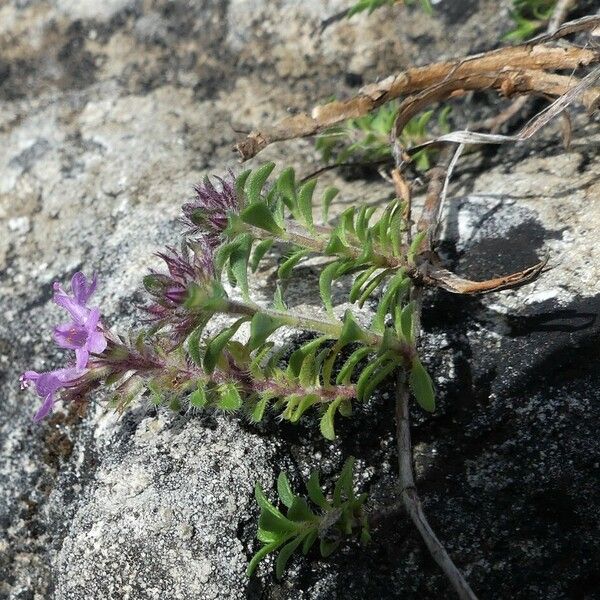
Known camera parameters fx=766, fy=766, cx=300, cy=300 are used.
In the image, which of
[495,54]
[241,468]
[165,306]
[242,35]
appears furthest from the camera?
[242,35]

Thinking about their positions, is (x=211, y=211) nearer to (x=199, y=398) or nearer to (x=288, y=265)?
(x=288, y=265)

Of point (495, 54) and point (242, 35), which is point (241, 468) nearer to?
point (495, 54)

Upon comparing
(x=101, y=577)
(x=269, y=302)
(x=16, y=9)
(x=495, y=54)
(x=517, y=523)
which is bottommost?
(x=517, y=523)


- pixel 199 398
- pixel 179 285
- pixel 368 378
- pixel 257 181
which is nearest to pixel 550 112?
pixel 257 181

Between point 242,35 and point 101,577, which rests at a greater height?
point 242,35

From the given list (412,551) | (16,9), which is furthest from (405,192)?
(16,9)

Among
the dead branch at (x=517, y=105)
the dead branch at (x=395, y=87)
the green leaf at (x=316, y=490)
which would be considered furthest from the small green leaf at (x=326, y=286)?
the dead branch at (x=517, y=105)
